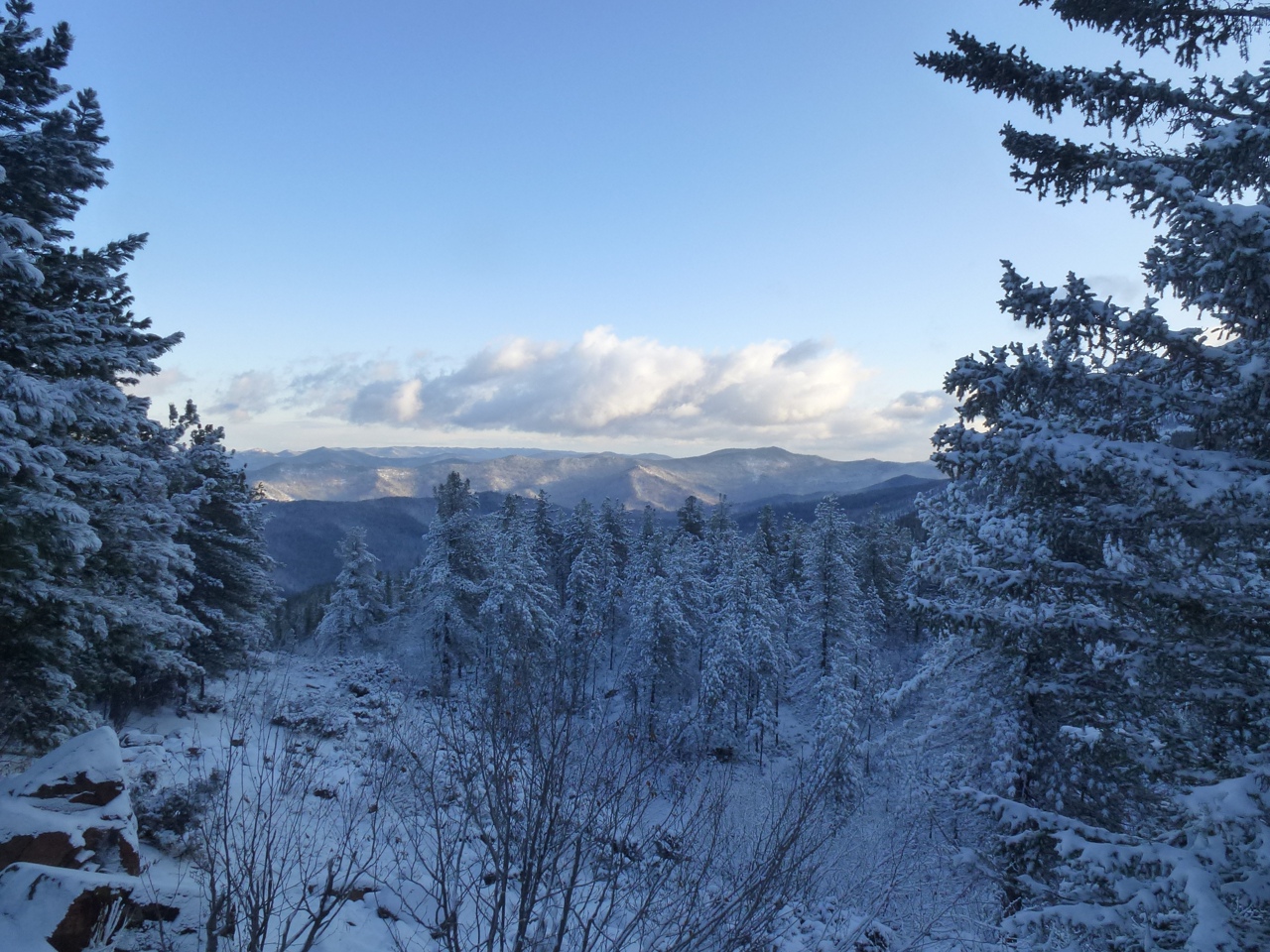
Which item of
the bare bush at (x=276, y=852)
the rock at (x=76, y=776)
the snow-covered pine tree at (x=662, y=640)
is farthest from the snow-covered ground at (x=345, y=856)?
the snow-covered pine tree at (x=662, y=640)

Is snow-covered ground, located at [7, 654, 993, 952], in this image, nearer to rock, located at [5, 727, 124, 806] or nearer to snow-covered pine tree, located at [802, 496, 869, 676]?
rock, located at [5, 727, 124, 806]

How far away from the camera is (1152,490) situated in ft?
14.7

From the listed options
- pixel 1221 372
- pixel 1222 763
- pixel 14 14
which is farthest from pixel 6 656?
pixel 1221 372

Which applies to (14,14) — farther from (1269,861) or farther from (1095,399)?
(1269,861)

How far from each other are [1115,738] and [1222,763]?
909 millimetres

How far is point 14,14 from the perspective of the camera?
9.17 meters

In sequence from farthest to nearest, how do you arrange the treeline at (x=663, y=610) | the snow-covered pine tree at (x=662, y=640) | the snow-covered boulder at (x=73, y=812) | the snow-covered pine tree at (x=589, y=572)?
the snow-covered pine tree at (x=589, y=572)
the snow-covered pine tree at (x=662, y=640)
the treeline at (x=663, y=610)
the snow-covered boulder at (x=73, y=812)

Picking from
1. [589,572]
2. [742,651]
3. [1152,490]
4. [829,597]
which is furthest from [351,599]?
[1152,490]

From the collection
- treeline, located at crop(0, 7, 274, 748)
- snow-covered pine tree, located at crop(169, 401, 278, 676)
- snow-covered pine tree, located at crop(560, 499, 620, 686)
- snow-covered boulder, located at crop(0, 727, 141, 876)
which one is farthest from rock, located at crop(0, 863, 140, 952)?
snow-covered pine tree, located at crop(560, 499, 620, 686)

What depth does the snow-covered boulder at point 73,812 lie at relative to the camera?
19.6 feet

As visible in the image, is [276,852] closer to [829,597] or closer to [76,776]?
[76,776]

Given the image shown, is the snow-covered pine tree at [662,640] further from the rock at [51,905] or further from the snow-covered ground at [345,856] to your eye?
the rock at [51,905]

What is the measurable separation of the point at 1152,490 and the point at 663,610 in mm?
26293

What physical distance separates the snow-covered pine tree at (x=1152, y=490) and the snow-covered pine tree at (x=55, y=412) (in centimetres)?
1106
